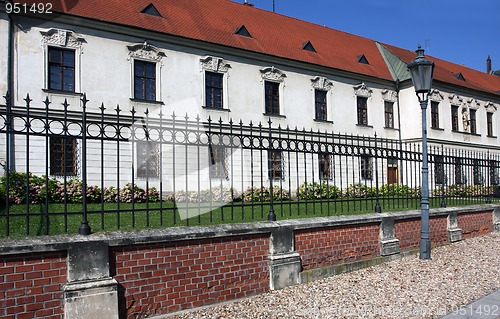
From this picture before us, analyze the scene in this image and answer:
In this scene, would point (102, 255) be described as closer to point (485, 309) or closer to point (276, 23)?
point (485, 309)

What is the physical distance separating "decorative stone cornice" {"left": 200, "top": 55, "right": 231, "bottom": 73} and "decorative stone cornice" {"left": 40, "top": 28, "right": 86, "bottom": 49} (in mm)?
5245

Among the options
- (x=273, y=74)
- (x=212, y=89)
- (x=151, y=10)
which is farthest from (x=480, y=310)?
(x=151, y=10)

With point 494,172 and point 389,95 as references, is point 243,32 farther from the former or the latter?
point 494,172

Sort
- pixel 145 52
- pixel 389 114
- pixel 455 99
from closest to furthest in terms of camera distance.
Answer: pixel 145 52 < pixel 389 114 < pixel 455 99

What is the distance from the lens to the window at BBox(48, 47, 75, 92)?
1584 cm

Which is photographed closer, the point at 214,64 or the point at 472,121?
the point at 214,64

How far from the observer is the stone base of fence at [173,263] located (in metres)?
3.98

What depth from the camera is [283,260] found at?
585 centimetres

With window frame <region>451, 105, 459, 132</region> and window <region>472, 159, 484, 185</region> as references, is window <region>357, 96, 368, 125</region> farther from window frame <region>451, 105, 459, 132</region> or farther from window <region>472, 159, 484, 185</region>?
window <region>472, 159, 484, 185</region>

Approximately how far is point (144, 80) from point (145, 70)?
17.0 inches

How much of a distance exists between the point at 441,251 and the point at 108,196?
10120 millimetres

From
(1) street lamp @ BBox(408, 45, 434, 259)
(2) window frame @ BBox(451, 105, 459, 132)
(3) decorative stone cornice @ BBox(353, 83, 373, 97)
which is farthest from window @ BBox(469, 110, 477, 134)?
(1) street lamp @ BBox(408, 45, 434, 259)

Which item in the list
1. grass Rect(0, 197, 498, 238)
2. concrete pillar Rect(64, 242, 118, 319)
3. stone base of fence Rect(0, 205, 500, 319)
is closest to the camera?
stone base of fence Rect(0, 205, 500, 319)

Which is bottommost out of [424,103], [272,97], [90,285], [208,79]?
[90,285]
